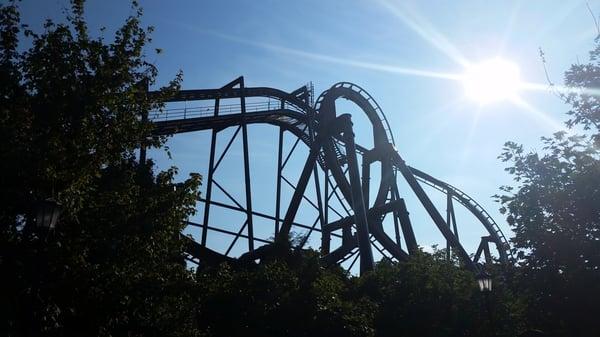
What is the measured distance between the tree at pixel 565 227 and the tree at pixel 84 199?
7.37 metres

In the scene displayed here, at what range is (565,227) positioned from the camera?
12.5 m

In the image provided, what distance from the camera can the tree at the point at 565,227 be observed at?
12.0m

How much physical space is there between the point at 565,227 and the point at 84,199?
957 cm

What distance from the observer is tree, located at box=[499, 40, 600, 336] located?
12.0m

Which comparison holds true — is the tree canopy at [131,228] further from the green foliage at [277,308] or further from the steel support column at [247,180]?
the steel support column at [247,180]

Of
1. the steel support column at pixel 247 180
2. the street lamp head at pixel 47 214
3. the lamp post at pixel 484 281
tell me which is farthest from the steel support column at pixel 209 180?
the street lamp head at pixel 47 214

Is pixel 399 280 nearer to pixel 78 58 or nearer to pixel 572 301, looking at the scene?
pixel 572 301

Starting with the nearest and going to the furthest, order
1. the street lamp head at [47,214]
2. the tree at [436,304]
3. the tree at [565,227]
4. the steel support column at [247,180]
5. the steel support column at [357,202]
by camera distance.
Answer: the street lamp head at [47,214]
the tree at [565,227]
the tree at [436,304]
the steel support column at [357,202]
the steel support column at [247,180]

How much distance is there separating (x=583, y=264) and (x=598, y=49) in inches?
178

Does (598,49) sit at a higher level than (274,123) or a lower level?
lower

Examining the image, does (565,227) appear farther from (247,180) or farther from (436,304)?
(247,180)

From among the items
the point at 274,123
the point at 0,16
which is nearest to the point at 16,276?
the point at 0,16

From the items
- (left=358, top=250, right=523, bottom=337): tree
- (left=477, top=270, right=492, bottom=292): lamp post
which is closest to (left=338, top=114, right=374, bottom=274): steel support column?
(left=358, top=250, right=523, bottom=337): tree

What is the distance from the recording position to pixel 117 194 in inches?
354
